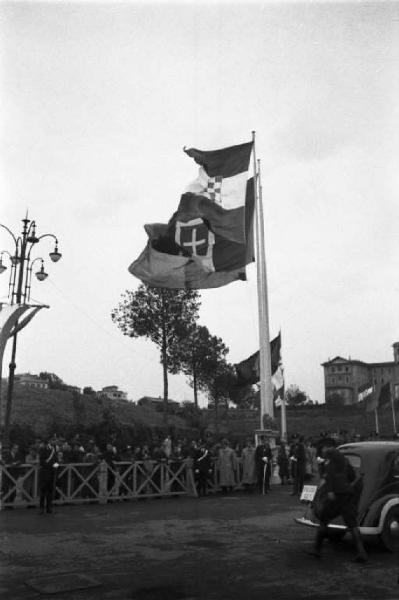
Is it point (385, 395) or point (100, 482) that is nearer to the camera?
point (100, 482)

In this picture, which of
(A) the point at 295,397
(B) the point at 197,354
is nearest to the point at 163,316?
(B) the point at 197,354

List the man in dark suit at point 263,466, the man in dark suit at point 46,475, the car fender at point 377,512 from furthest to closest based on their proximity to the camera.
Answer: the man in dark suit at point 263,466
the man in dark suit at point 46,475
the car fender at point 377,512

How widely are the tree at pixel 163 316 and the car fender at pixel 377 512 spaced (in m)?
28.9

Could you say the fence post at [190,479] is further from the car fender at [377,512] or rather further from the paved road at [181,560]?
the car fender at [377,512]

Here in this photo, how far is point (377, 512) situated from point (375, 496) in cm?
25

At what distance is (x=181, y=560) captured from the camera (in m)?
8.59

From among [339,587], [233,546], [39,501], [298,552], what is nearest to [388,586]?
[339,587]

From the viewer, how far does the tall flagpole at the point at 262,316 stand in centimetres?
1906

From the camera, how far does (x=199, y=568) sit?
8016 millimetres

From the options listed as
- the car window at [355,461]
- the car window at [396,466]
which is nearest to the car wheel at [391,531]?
the car window at [396,466]

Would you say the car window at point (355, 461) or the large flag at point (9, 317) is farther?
the large flag at point (9, 317)

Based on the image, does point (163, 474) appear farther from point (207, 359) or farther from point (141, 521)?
point (207, 359)

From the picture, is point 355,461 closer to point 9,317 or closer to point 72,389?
point 9,317

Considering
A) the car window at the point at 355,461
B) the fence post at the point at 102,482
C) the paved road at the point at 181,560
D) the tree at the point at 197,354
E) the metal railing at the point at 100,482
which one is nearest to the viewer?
the paved road at the point at 181,560
